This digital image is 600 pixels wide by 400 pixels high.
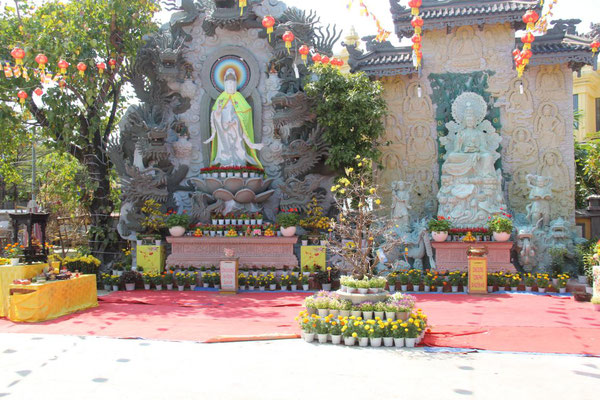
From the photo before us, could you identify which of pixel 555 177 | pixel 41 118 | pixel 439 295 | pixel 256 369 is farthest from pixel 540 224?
pixel 41 118

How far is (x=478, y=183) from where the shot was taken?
15172mm

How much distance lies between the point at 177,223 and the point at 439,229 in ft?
23.0

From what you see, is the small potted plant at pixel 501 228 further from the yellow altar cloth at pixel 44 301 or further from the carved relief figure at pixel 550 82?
the yellow altar cloth at pixel 44 301

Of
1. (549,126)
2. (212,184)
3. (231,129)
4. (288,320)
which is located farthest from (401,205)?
(288,320)

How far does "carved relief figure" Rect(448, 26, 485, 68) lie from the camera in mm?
16203

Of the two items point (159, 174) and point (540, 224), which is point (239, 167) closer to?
point (159, 174)

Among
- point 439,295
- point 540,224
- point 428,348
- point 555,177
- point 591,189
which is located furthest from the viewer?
point 591,189

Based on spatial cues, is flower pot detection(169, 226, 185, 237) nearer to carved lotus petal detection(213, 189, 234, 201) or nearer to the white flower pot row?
carved lotus petal detection(213, 189, 234, 201)

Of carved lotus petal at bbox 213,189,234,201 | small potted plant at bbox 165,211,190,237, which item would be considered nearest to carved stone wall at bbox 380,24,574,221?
carved lotus petal at bbox 213,189,234,201

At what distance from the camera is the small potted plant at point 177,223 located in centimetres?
1525

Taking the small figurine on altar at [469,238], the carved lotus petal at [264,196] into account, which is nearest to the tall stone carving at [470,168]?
the small figurine on altar at [469,238]

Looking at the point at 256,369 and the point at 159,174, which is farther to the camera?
the point at 159,174

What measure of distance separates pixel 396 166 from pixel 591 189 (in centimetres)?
766

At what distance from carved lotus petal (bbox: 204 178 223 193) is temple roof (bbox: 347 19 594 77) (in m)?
5.23
